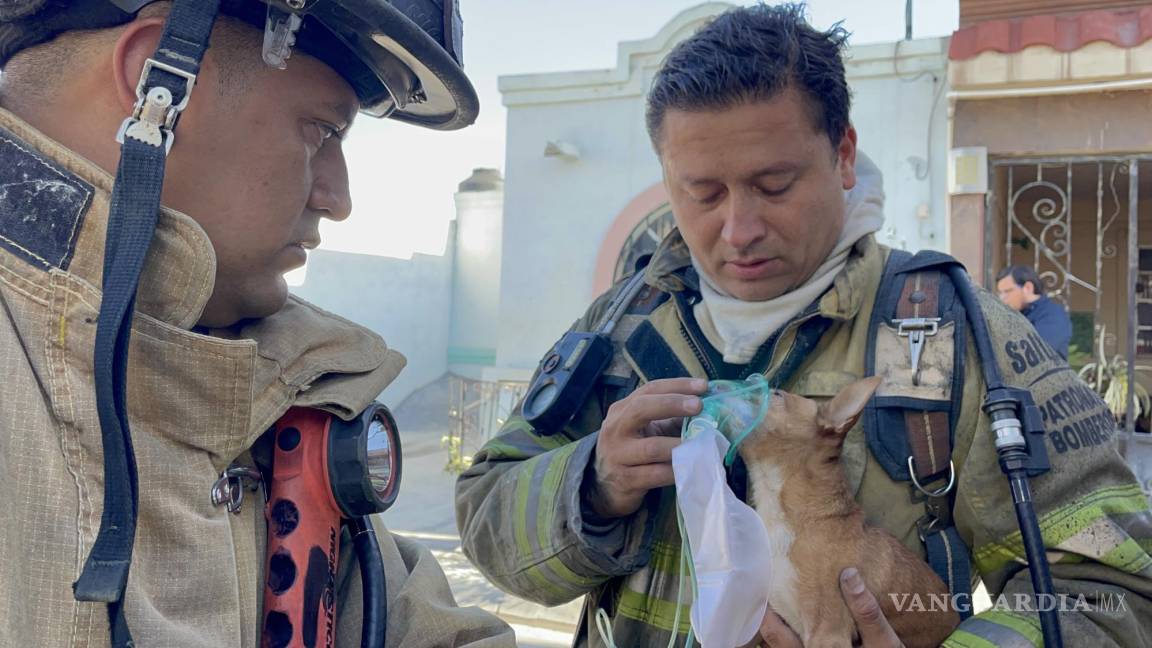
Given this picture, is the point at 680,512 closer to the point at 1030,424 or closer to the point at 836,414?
the point at 836,414

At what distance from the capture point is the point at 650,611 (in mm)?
1798

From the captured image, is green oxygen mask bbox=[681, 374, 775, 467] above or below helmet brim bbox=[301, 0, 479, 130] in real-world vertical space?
below

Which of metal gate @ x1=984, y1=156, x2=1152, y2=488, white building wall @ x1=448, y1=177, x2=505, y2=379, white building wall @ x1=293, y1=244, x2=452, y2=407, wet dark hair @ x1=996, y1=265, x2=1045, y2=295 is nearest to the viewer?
wet dark hair @ x1=996, y1=265, x2=1045, y2=295

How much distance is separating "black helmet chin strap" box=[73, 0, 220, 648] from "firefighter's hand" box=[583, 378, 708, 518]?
2.89 feet

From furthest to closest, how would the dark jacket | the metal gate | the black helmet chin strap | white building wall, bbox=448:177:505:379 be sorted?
1. white building wall, bbox=448:177:505:379
2. the metal gate
3. the dark jacket
4. the black helmet chin strap

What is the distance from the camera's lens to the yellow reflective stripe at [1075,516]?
5.16ft

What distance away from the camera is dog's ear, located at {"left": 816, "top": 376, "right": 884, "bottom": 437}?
156 cm

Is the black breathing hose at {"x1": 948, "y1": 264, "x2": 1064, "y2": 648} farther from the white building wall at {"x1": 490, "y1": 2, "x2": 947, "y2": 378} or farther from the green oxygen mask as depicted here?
the white building wall at {"x1": 490, "y1": 2, "x2": 947, "y2": 378}

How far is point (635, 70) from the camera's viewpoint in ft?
28.5

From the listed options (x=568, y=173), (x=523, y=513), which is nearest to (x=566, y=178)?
(x=568, y=173)

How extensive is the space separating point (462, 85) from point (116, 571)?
1.07 meters

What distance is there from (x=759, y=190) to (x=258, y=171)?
1.07 m

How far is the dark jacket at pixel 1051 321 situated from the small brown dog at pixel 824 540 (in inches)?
217

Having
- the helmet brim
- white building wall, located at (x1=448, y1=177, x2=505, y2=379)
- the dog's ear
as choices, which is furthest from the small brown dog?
white building wall, located at (x1=448, y1=177, x2=505, y2=379)
